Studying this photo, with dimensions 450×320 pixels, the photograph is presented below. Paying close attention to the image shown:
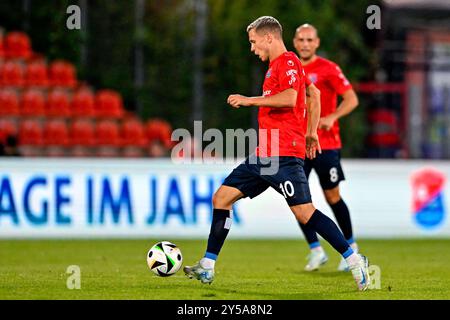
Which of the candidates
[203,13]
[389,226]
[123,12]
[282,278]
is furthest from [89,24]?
[282,278]

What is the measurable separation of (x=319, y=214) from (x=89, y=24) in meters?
11.9

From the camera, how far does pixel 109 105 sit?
1973 centimetres

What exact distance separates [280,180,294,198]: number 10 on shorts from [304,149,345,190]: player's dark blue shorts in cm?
224

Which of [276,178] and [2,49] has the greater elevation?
[2,49]

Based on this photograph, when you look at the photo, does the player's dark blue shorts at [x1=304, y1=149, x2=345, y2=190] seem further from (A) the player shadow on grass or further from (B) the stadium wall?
(B) the stadium wall

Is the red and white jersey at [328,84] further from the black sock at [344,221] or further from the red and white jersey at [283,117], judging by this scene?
the red and white jersey at [283,117]

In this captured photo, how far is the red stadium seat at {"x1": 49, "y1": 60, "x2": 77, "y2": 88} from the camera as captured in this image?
19.7m

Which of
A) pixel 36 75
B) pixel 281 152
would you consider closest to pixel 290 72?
pixel 281 152

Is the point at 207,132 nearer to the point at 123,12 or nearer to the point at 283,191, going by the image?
the point at 123,12

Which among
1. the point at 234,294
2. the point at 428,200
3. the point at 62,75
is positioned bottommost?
the point at 428,200

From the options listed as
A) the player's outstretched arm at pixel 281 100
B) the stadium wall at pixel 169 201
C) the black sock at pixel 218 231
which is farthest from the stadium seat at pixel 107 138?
the player's outstretched arm at pixel 281 100

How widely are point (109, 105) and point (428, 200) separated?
6.44 meters

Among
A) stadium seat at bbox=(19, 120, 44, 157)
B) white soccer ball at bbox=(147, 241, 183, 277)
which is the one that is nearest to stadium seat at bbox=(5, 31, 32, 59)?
stadium seat at bbox=(19, 120, 44, 157)

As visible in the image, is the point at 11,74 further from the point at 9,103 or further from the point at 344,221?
the point at 344,221
